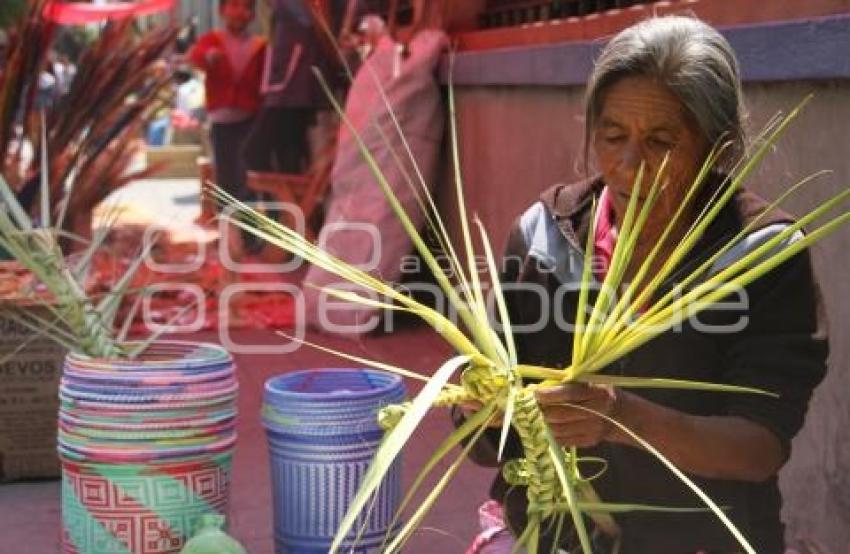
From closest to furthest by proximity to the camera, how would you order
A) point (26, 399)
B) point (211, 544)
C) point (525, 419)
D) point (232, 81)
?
point (525, 419) → point (211, 544) → point (26, 399) → point (232, 81)

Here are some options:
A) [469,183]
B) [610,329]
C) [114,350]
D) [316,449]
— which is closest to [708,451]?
[610,329]

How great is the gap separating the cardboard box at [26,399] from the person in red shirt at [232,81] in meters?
4.92

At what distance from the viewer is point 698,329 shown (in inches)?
75.5

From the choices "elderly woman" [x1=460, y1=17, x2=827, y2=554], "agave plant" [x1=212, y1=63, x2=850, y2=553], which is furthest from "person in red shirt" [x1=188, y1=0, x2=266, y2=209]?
"agave plant" [x1=212, y1=63, x2=850, y2=553]

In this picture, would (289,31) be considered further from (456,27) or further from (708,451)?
(708,451)

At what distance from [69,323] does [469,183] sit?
3.26m

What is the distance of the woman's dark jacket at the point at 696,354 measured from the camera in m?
1.85

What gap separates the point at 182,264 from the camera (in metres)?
8.42

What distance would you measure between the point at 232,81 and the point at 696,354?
7430 millimetres

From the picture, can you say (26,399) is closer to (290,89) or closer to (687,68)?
(687,68)

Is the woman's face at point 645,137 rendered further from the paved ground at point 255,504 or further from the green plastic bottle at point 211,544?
the paved ground at point 255,504

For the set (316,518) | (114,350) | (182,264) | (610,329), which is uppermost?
(610,329)

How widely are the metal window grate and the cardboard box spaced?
2222 millimetres

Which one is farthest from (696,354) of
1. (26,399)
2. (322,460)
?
(26,399)
